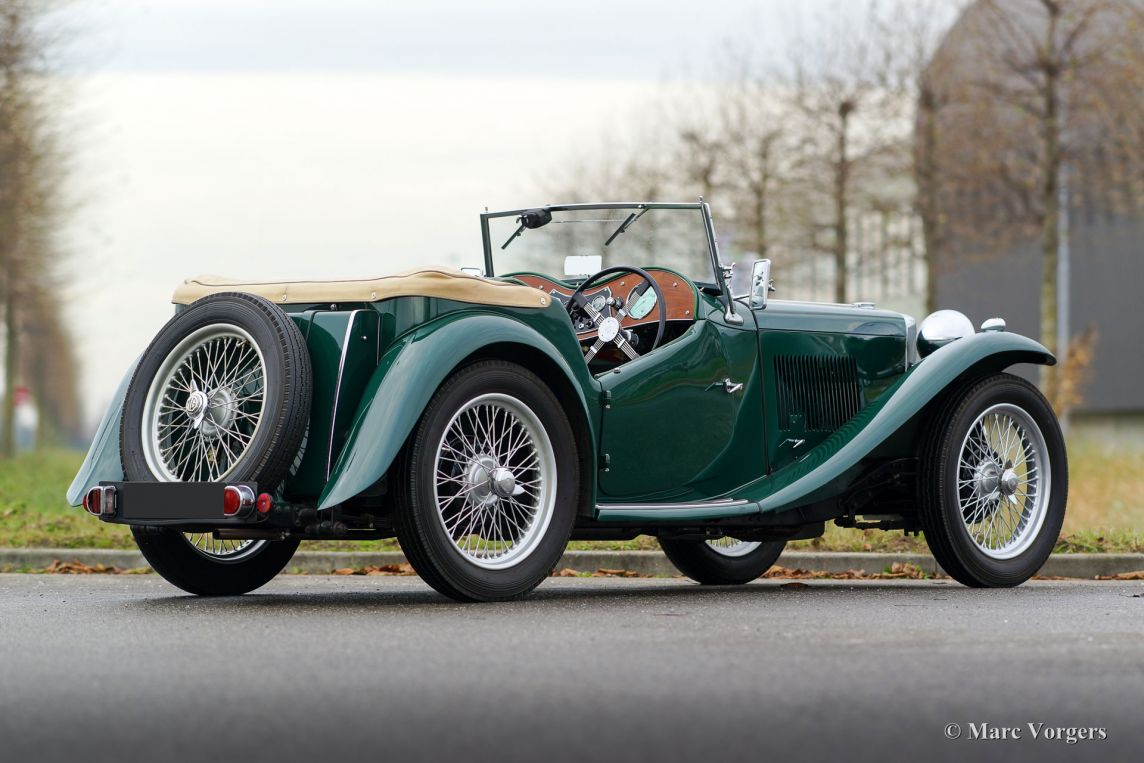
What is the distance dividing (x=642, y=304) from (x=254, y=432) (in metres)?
2.32

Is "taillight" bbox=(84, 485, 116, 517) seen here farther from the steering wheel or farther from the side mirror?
the side mirror

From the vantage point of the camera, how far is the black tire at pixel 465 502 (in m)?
6.70

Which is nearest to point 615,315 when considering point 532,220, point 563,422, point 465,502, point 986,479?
point 532,220

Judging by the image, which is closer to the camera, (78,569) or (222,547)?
(222,547)

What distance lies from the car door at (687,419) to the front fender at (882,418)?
0.68ft

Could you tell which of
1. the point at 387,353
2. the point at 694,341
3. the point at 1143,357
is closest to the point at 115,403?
the point at 387,353

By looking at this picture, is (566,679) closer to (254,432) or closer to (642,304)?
(254,432)

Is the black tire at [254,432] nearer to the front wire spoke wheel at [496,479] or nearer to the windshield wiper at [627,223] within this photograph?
the front wire spoke wheel at [496,479]

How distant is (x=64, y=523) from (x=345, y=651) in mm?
7418

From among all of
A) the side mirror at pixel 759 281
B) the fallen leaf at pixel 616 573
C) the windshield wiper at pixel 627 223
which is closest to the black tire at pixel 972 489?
the side mirror at pixel 759 281

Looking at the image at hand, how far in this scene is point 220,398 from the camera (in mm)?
7062

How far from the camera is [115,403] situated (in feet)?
26.3

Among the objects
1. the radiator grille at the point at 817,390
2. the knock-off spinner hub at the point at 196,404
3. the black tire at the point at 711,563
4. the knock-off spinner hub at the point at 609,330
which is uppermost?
the knock-off spinner hub at the point at 609,330

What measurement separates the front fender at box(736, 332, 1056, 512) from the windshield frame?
921 millimetres
